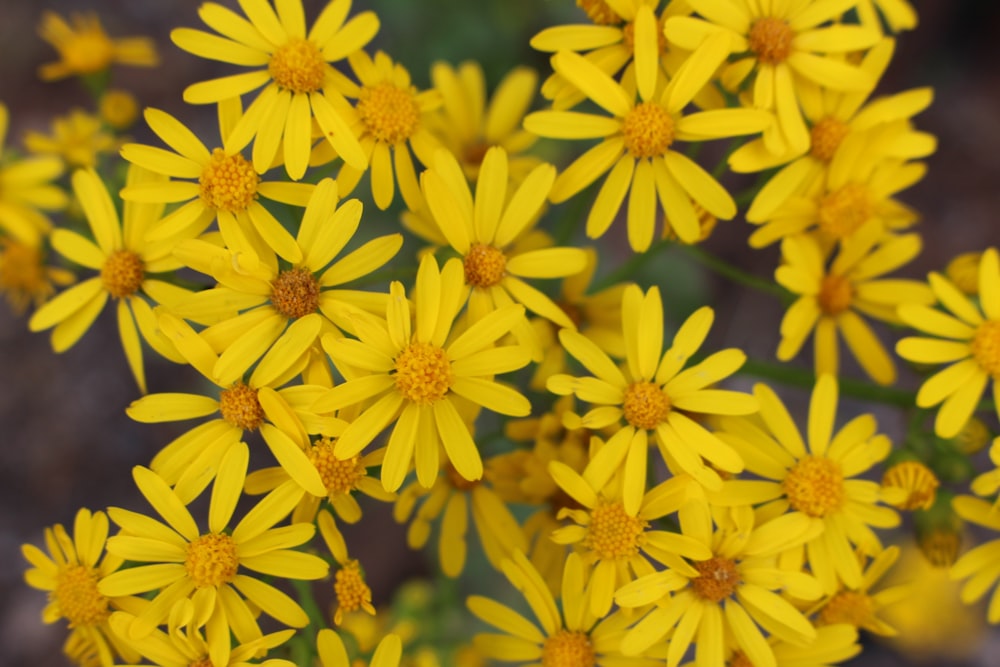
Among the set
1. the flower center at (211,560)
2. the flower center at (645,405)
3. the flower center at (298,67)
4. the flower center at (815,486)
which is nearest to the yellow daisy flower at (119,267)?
the flower center at (298,67)

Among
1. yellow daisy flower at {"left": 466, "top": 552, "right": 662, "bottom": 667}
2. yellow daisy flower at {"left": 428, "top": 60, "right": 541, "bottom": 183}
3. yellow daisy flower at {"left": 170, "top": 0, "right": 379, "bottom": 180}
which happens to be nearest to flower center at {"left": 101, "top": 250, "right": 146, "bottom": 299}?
yellow daisy flower at {"left": 170, "top": 0, "right": 379, "bottom": 180}

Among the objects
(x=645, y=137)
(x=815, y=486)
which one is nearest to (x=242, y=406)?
(x=645, y=137)

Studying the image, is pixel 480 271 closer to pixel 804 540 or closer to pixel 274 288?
pixel 274 288

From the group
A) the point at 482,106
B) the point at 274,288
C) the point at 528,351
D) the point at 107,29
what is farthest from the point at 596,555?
the point at 107,29

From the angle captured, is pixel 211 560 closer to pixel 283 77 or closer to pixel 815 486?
pixel 283 77

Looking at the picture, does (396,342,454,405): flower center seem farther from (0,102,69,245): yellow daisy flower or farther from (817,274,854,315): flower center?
(0,102,69,245): yellow daisy flower

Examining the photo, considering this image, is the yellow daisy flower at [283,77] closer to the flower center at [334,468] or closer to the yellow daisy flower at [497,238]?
the yellow daisy flower at [497,238]

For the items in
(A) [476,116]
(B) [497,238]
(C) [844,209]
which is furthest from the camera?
(A) [476,116]
